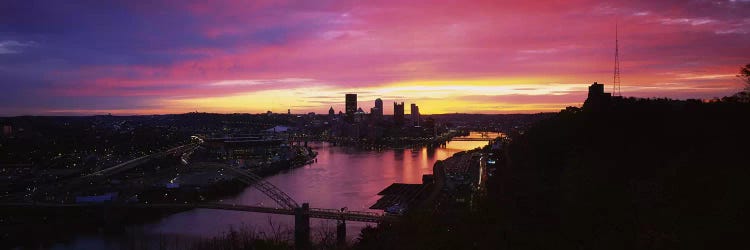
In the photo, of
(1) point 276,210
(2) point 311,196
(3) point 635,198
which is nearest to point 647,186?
(3) point 635,198

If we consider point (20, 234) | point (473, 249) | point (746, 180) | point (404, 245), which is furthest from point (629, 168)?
point (20, 234)

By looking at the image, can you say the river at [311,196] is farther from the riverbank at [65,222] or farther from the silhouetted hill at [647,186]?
the silhouetted hill at [647,186]

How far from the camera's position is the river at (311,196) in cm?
1162

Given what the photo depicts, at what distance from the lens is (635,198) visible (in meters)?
5.80

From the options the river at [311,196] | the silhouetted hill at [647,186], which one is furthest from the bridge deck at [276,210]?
the silhouetted hill at [647,186]

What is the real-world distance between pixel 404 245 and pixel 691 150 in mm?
3951

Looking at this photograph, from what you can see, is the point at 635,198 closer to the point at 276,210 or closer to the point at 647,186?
the point at 647,186

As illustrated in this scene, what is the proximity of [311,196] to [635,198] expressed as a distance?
1156cm

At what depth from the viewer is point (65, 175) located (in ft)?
66.5

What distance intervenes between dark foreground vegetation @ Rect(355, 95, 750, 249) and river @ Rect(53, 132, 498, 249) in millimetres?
2317

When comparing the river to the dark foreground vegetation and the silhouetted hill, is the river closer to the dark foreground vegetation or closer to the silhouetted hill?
the dark foreground vegetation

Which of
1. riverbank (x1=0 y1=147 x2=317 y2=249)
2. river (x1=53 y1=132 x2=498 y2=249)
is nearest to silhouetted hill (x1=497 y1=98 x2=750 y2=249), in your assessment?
river (x1=53 y1=132 x2=498 y2=249)

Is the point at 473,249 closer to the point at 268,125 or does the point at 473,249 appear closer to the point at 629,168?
the point at 629,168

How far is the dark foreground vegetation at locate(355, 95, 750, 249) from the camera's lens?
460cm
